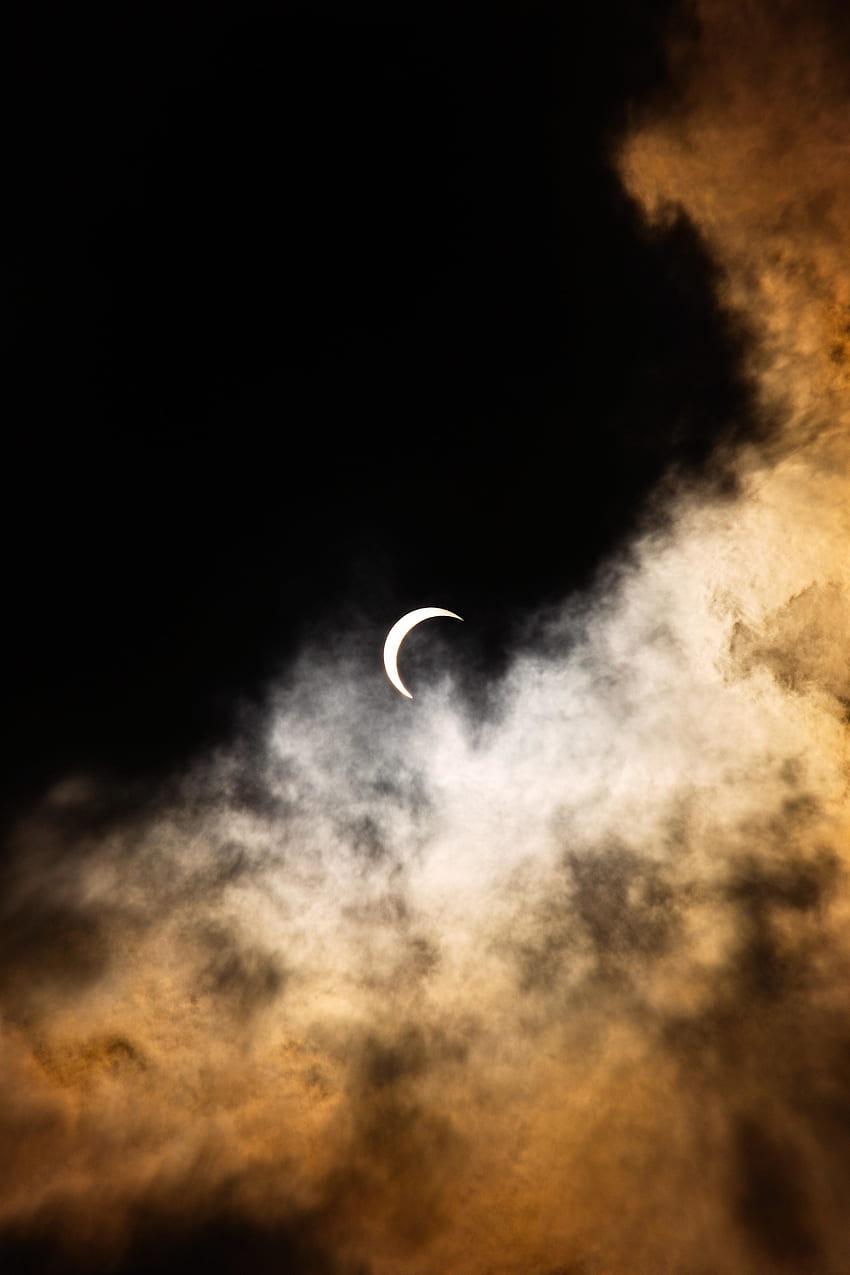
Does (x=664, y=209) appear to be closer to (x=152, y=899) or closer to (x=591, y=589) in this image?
(x=591, y=589)

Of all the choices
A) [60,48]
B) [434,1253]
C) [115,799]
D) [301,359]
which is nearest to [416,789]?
[115,799]

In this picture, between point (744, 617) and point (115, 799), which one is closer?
point (744, 617)

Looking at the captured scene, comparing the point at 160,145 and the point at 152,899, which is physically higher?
the point at 160,145

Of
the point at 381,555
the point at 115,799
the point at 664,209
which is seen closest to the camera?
the point at 664,209

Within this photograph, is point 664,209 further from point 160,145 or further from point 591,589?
point 160,145

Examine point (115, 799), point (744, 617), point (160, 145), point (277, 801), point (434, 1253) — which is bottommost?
point (434, 1253)

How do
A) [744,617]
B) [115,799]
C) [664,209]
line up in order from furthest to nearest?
[115,799] → [744,617] → [664,209]
